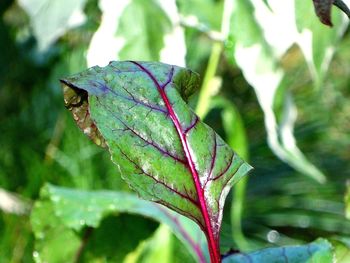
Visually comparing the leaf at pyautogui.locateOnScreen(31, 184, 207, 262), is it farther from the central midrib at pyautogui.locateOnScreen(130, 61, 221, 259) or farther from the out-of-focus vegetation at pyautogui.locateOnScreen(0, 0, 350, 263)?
the central midrib at pyautogui.locateOnScreen(130, 61, 221, 259)

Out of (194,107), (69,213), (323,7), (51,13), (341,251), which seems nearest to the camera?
(323,7)

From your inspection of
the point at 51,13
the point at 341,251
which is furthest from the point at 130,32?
the point at 341,251

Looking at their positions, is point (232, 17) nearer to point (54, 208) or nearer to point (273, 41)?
point (273, 41)

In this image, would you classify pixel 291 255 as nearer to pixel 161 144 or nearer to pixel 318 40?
pixel 161 144

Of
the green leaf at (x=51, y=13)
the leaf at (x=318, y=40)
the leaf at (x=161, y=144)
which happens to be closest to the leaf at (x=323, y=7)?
the leaf at (x=161, y=144)

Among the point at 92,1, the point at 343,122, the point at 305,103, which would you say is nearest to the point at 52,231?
→ the point at 92,1

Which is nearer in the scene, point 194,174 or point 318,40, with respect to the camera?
point 194,174

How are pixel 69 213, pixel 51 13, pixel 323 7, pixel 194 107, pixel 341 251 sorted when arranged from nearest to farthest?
1. pixel 323 7
2. pixel 341 251
3. pixel 69 213
4. pixel 51 13
5. pixel 194 107
